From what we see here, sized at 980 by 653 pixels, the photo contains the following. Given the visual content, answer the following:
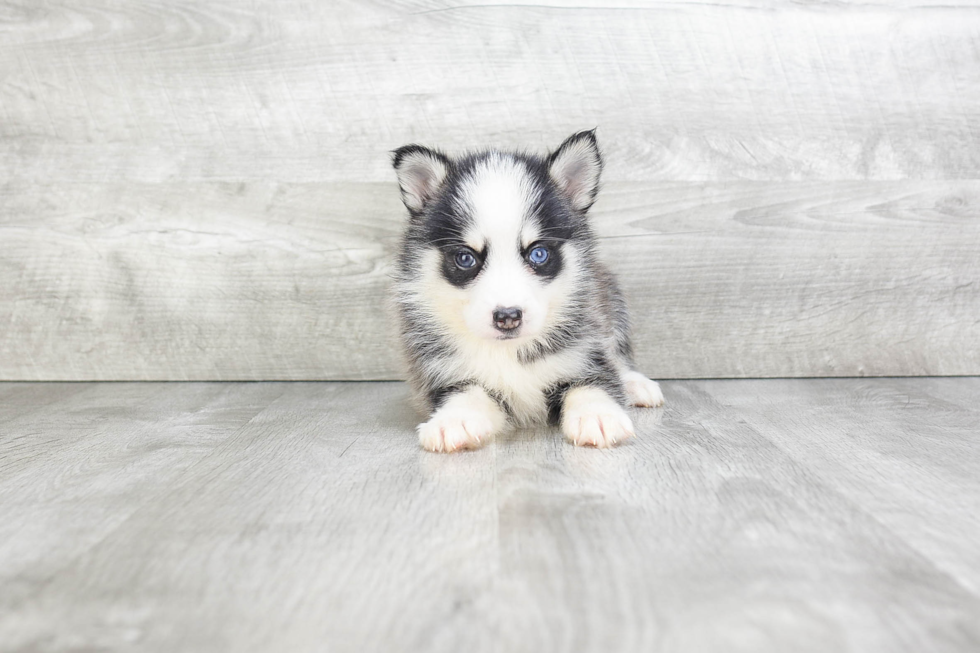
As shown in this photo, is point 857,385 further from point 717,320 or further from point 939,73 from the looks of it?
point 939,73

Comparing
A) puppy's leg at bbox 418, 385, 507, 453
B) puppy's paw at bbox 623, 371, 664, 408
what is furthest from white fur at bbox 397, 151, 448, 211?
puppy's paw at bbox 623, 371, 664, 408

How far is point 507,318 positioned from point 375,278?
112 cm

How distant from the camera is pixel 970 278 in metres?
2.78

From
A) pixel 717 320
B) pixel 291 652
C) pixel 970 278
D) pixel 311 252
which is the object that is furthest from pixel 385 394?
pixel 970 278

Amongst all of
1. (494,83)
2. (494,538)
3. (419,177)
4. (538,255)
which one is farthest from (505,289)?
(494,83)

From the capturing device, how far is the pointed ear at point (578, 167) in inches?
81.2

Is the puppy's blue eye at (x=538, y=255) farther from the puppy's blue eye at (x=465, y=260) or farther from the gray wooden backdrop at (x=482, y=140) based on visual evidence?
the gray wooden backdrop at (x=482, y=140)

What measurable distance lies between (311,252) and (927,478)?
82.1 inches

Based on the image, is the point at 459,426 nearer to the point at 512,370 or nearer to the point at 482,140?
the point at 512,370

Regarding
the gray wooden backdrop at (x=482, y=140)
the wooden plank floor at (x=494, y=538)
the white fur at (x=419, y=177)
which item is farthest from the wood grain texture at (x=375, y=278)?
the wooden plank floor at (x=494, y=538)

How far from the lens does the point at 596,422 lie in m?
1.84

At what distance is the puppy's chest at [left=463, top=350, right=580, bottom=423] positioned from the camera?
2.04 meters

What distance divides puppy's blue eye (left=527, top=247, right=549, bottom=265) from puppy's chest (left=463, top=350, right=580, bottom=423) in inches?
10.7

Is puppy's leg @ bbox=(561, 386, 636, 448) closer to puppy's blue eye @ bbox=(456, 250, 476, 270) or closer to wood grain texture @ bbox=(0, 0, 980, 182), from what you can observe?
puppy's blue eye @ bbox=(456, 250, 476, 270)
